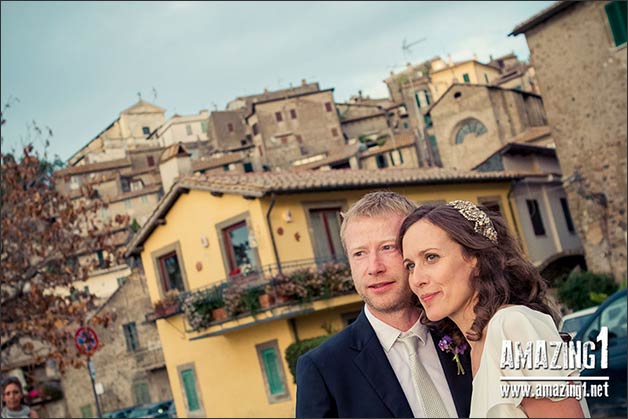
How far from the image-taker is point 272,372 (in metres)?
21.0

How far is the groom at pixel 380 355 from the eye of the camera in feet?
7.80

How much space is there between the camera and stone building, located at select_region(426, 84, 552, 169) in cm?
4181

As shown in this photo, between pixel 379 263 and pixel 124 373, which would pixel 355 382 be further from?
pixel 124 373

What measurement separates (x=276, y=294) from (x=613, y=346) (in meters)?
11.3

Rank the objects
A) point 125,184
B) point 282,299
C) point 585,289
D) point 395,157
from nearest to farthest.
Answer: point 282,299
point 585,289
point 395,157
point 125,184

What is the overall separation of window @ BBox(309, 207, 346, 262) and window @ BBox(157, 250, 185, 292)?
485 centimetres

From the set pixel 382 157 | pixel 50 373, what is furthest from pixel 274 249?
pixel 382 157

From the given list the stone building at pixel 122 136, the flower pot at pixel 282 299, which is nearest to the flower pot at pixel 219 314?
the flower pot at pixel 282 299

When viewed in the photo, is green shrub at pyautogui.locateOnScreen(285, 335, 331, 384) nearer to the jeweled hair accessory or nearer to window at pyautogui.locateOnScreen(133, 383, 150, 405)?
the jeweled hair accessory

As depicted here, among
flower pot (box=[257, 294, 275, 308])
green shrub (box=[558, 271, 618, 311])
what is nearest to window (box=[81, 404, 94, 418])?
flower pot (box=[257, 294, 275, 308])

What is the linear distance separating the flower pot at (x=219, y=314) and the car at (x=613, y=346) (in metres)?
12.5

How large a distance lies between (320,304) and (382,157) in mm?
32456

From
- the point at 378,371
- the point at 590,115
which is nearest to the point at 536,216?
the point at 590,115

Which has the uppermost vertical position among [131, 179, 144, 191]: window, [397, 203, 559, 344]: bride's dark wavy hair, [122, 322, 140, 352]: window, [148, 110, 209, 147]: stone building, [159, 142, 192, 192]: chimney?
[148, 110, 209, 147]: stone building
